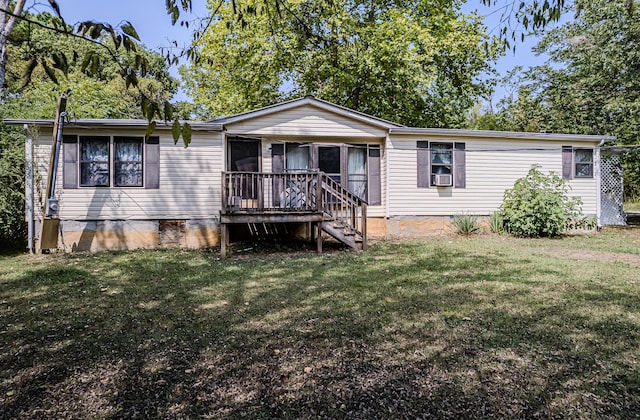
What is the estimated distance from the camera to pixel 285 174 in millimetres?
7840

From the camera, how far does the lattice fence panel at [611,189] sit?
12.7 meters

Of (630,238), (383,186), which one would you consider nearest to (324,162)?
(383,186)

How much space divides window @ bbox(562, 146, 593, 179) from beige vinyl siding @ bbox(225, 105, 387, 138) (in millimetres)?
5514

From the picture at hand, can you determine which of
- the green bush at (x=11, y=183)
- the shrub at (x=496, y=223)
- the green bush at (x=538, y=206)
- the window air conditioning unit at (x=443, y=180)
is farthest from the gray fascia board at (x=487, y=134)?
the green bush at (x=11, y=183)

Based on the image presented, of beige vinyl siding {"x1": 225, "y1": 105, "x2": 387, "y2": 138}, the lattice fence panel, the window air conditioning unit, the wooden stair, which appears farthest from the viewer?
the lattice fence panel

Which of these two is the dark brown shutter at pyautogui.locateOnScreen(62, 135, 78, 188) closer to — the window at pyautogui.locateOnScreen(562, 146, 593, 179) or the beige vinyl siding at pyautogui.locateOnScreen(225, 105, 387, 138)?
the beige vinyl siding at pyautogui.locateOnScreen(225, 105, 387, 138)

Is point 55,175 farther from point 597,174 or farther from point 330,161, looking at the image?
point 597,174

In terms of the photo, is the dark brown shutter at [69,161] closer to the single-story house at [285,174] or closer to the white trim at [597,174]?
the single-story house at [285,174]

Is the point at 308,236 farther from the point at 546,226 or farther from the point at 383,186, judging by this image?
the point at 546,226

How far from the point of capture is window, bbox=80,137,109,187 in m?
8.62

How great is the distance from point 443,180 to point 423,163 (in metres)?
0.72

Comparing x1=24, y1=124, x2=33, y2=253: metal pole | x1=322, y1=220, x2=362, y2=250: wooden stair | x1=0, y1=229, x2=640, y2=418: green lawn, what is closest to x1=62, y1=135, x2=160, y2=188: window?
x1=24, y1=124, x2=33, y2=253: metal pole

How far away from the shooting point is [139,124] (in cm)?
839

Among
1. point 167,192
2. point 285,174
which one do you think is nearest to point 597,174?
point 285,174
